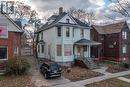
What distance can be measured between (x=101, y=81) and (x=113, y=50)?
2218 cm

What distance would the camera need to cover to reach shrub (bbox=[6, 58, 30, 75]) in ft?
83.6

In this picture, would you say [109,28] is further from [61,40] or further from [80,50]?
[61,40]

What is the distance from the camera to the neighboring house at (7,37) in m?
27.4

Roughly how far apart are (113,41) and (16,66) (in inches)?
994

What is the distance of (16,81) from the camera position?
22641 mm

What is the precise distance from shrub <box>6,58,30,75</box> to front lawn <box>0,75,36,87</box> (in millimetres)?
1022

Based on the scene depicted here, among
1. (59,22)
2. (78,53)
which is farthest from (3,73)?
(78,53)

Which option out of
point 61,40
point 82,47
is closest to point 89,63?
point 82,47

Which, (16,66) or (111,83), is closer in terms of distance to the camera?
(111,83)

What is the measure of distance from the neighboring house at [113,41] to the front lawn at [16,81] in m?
23.6

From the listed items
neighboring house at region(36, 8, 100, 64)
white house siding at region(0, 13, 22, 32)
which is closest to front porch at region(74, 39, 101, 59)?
neighboring house at region(36, 8, 100, 64)

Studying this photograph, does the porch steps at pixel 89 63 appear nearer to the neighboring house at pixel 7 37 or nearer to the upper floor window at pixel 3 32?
the neighboring house at pixel 7 37

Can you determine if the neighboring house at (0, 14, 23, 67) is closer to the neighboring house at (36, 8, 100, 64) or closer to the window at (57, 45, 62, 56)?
the neighboring house at (36, 8, 100, 64)

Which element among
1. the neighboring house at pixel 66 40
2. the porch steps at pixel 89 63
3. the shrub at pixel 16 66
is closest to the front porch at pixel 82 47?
the neighboring house at pixel 66 40
